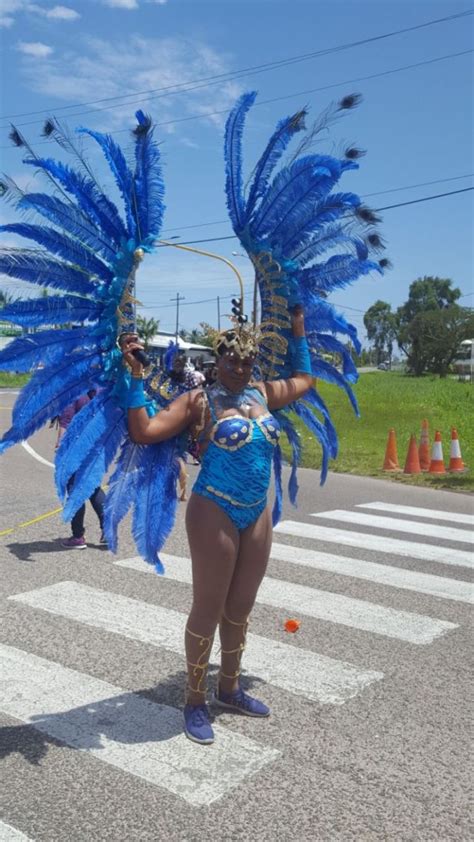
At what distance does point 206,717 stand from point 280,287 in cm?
221

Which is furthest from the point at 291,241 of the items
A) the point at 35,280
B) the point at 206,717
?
the point at 206,717

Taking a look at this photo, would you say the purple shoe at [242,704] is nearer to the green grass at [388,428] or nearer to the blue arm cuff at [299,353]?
the blue arm cuff at [299,353]

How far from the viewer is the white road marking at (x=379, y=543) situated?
26.0 feet

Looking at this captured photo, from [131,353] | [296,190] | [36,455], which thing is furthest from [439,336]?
[131,353]

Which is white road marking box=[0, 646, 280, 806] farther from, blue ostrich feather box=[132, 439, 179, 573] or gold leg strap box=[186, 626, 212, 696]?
blue ostrich feather box=[132, 439, 179, 573]

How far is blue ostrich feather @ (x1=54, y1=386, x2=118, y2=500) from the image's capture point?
376cm

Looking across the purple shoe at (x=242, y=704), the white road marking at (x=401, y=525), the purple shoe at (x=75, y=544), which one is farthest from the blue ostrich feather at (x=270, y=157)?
the white road marking at (x=401, y=525)

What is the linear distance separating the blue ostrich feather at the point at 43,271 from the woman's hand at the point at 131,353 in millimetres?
295

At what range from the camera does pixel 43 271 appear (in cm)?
373

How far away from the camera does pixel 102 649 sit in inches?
201

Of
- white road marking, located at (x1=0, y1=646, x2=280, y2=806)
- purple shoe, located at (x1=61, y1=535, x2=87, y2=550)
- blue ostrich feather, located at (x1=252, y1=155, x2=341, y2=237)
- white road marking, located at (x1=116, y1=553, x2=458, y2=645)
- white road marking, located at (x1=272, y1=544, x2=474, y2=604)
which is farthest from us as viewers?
purple shoe, located at (x1=61, y1=535, x2=87, y2=550)

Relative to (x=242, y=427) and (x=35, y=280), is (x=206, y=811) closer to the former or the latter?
(x=242, y=427)

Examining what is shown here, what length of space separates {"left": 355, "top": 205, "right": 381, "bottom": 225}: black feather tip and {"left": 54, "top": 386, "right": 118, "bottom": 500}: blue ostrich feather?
64.2 inches

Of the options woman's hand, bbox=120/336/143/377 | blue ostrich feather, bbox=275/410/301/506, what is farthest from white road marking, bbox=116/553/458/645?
woman's hand, bbox=120/336/143/377
